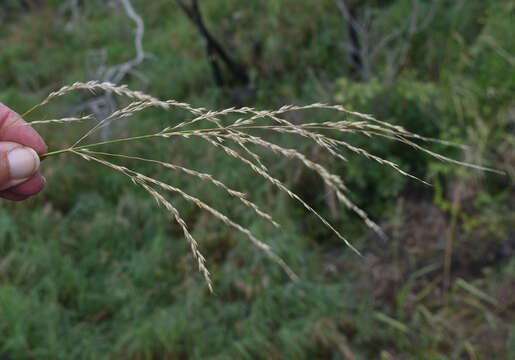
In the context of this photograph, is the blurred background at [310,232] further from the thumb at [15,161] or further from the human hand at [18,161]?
the thumb at [15,161]

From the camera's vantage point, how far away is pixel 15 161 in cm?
134

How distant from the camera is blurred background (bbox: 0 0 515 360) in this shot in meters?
2.43

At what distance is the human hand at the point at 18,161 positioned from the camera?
4.40ft

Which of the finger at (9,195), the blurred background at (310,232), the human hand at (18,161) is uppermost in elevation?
the human hand at (18,161)

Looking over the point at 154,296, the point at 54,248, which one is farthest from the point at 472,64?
the point at 54,248

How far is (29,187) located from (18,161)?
Result: 0.94 ft

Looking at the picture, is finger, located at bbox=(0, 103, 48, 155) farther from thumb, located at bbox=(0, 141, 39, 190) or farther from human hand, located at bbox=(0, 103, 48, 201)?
thumb, located at bbox=(0, 141, 39, 190)

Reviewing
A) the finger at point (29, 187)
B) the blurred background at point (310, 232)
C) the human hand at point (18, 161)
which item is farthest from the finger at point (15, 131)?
the blurred background at point (310, 232)

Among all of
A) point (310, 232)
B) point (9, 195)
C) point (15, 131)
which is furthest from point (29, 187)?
point (310, 232)

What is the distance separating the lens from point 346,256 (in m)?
3.07

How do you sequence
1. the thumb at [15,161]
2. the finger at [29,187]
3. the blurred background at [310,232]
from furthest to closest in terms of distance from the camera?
the blurred background at [310,232] < the finger at [29,187] < the thumb at [15,161]

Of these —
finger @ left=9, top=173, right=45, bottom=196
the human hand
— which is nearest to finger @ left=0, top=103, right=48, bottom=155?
the human hand

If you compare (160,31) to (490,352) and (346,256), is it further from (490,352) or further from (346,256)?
(490,352)

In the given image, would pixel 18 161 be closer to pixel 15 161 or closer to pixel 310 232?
pixel 15 161
